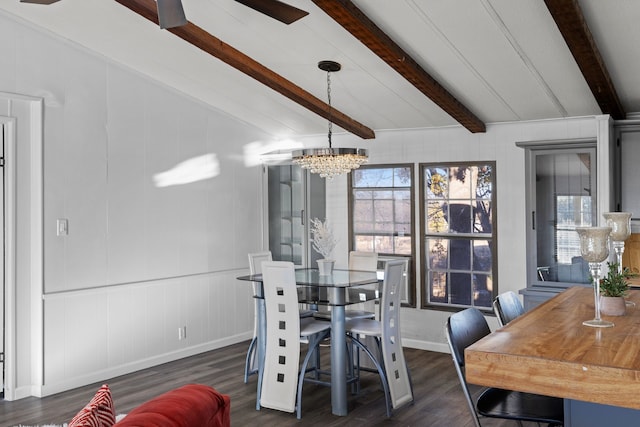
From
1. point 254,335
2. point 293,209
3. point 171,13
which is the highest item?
point 171,13

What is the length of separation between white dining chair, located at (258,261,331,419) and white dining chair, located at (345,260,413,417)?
466 millimetres

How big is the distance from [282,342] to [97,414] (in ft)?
9.16

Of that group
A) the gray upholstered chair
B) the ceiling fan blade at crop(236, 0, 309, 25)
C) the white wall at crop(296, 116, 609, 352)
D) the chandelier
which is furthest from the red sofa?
the white wall at crop(296, 116, 609, 352)

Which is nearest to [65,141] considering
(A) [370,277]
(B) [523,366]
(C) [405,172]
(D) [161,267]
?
(D) [161,267]

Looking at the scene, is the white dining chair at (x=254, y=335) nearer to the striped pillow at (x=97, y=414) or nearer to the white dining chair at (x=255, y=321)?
the white dining chair at (x=255, y=321)

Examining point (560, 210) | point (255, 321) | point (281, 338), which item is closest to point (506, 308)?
point (281, 338)

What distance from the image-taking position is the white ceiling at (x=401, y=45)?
3770mm

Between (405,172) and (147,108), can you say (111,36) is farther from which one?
(405,172)

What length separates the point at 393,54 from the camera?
4.22 metres

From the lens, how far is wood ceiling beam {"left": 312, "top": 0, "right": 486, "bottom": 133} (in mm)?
3670

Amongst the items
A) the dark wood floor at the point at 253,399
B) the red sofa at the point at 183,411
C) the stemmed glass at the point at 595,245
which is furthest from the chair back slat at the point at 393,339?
the red sofa at the point at 183,411

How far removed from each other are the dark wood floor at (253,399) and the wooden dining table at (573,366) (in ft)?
7.12

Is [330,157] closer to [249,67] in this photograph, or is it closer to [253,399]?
[249,67]

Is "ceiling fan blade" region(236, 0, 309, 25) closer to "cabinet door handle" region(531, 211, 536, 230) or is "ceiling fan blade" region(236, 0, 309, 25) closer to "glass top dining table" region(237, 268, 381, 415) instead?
"glass top dining table" region(237, 268, 381, 415)
